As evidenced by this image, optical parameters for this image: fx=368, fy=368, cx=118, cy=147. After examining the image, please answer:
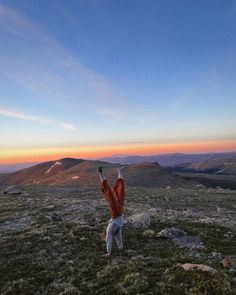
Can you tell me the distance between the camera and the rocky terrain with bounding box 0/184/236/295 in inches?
534

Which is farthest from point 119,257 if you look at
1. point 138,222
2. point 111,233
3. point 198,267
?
point 138,222

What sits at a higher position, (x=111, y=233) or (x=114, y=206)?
(x=114, y=206)

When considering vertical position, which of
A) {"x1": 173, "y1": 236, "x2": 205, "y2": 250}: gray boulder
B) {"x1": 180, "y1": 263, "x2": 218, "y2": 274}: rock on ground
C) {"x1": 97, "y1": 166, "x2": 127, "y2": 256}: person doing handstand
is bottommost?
{"x1": 173, "y1": 236, "x2": 205, "y2": 250}: gray boulder

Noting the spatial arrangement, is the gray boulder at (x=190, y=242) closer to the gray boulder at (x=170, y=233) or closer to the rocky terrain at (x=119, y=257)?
the rocky terrain at (x=119, y=257)

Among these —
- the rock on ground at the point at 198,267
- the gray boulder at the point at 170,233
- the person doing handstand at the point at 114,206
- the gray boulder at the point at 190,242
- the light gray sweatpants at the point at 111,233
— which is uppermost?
the person doing handstand at the point at 114,206

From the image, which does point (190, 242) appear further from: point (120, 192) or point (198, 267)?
point (198, 267)

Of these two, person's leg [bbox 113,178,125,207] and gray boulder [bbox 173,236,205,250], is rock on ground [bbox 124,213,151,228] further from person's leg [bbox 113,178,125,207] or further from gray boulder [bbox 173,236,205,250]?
person's leg [bbox 113,178,125,207]

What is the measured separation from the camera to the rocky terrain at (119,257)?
1355 centimetres

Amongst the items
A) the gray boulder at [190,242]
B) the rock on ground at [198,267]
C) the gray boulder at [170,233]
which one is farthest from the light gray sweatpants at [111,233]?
the rock on ground at [198,267]

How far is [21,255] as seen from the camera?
64.0ft

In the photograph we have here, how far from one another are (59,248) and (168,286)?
29.1 ft

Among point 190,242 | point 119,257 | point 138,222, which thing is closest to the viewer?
point 119,257

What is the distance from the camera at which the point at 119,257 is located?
57.1ft

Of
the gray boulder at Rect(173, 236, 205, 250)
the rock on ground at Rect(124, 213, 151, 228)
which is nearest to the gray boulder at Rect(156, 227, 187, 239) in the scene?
the gray boulder at Rect(173, 236, 205, 250)
